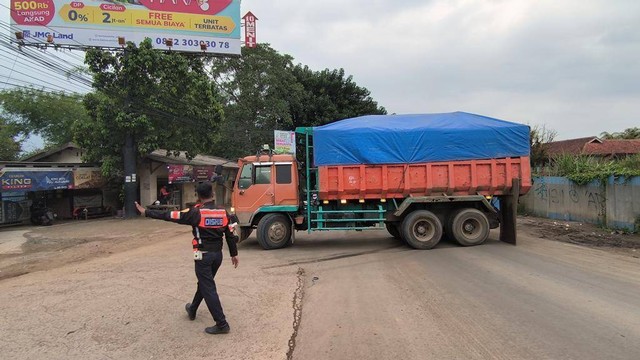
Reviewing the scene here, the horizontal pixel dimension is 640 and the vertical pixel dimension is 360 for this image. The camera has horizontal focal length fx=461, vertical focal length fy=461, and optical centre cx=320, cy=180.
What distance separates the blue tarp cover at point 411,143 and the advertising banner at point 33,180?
47.1 ft

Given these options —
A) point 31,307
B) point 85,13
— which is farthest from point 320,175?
point 85,13

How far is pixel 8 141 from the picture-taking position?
3316cm

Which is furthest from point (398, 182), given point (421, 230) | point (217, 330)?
point (217, 330)

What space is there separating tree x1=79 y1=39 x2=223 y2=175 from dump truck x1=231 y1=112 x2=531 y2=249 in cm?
1270

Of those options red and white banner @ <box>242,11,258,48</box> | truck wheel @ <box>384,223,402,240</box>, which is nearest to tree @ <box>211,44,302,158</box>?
red and white banner @ <box>242,11,258,48</box>

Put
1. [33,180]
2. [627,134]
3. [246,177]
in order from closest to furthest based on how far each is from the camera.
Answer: [246,177], [33,180], [627,134]

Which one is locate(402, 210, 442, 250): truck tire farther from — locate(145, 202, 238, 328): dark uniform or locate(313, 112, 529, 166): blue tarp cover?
locate(145, 202, 238, 328): dark uniform

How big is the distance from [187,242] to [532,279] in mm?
10291

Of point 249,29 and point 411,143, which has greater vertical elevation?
point 249,29

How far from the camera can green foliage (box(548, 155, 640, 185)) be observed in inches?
577

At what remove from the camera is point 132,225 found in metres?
20.7

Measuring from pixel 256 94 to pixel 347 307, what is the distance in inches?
1223

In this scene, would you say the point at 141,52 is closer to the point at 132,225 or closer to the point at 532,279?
the point at 132,225

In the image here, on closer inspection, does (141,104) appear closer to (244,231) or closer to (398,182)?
(244,231)
